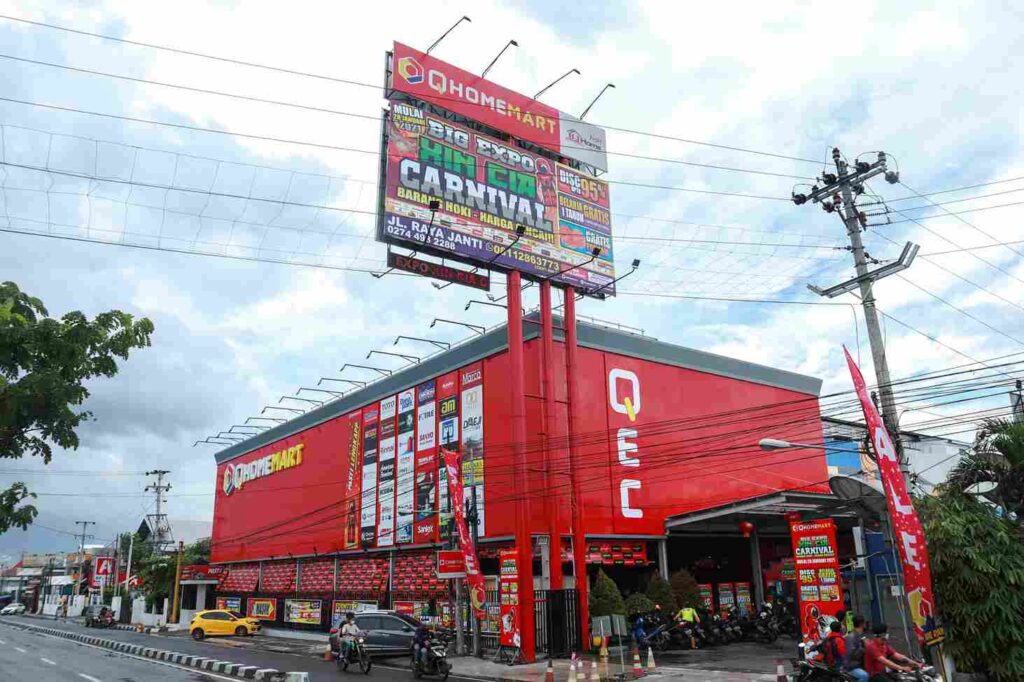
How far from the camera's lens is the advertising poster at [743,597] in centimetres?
3262

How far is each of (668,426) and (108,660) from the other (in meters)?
23.1

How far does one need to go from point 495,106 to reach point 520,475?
46.1 feet

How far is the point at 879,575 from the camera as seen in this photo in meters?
24.7

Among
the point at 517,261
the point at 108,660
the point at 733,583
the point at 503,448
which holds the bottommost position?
the point at 108,660

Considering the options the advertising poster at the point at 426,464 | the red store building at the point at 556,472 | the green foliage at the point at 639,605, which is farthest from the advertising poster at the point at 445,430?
the green foliage at the point at 639,605

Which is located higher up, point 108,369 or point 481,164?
point 481,164

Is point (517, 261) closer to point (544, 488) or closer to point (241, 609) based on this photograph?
point (544, 488)

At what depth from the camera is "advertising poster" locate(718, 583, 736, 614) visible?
32384 millimetres

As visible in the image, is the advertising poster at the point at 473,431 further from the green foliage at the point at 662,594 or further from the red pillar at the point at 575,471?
the green foliage at the point at 662,594

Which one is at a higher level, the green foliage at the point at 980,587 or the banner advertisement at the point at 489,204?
the banner advertisement at the point at 489,204

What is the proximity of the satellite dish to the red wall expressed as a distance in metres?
5.55

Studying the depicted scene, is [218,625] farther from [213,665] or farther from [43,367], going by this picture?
[43,367]

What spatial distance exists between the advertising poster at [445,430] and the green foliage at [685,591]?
910cm

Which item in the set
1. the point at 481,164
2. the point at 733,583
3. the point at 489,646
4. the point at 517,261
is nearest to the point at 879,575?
the point at 733,583
